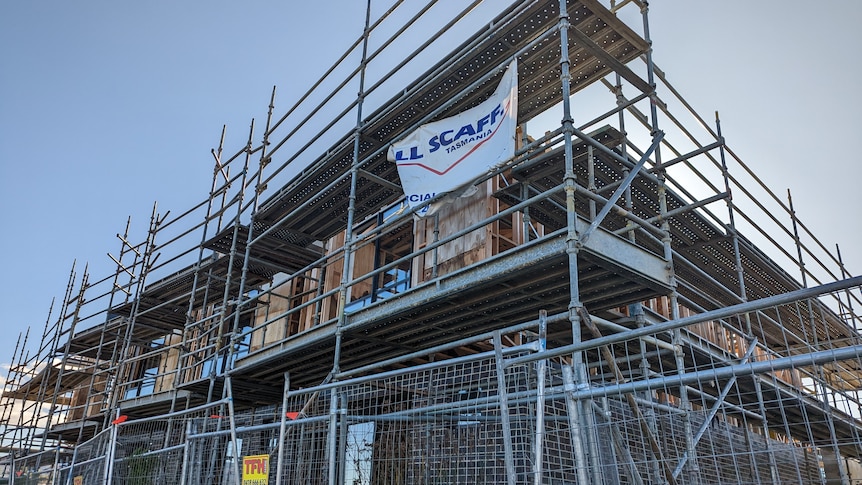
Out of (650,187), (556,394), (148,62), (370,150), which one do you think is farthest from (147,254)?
(556,394)

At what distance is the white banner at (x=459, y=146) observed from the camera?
788 cm

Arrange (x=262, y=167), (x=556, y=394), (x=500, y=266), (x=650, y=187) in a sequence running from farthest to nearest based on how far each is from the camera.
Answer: (x=262, y=167) < (x=650, y=187) < (x=500, y=266) < (x=556, y=394)

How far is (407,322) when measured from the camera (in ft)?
27.8

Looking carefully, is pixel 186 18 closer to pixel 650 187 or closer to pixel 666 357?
pixel 650 187

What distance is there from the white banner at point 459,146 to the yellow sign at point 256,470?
12.6 ft

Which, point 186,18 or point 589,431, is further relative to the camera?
point 186,18

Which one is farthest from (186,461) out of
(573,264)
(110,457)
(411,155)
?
(573,264)

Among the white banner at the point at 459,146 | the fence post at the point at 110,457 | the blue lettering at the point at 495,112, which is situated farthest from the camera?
the fence post at the point at 110,457

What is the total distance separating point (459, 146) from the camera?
855cm

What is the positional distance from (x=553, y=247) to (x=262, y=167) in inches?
375

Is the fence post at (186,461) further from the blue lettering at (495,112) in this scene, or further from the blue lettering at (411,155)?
the blue lettering at (495,112)

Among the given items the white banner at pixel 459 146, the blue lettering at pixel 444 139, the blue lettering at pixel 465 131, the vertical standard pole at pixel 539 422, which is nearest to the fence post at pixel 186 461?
the white banner at pixel 459 146

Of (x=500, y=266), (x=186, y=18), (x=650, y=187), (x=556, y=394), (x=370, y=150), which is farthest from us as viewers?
(x=186, y=18)

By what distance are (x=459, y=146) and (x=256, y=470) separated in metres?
4.69
